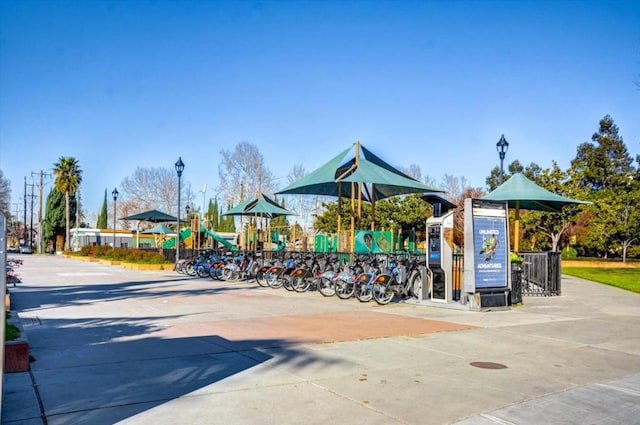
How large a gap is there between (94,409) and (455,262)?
11674 millimetres

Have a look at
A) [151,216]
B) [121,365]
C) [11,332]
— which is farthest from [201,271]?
[121,365]

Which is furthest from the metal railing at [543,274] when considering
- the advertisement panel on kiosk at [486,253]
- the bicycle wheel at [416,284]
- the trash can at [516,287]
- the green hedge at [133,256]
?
the green hedge at [133,256]

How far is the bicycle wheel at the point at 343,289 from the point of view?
15.4m

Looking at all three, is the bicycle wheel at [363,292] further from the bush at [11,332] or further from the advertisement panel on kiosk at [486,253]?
the bush at [11,332]

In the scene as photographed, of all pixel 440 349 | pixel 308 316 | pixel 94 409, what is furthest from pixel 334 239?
pixel 94 409

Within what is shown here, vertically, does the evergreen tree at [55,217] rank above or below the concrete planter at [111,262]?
above

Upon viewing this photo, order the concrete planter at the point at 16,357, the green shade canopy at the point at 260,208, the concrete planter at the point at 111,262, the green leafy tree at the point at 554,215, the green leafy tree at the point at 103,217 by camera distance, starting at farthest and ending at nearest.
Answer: the green leafy tree at the point at 103,217
the green leafy tree at the point at 554,215
the concrete planter at the point at 111,262
the green shade canopy at the point at 260,208
the concrete planter at the point at 16,357

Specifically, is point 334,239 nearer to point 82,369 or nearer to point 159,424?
point 82,369

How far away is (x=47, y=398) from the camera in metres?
5.53

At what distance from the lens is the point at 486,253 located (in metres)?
13.9

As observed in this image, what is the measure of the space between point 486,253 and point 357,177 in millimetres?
5773

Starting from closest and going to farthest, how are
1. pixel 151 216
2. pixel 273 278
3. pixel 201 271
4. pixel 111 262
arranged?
pixel 273 278 < pixel 201 271 < pixel 111 262 < pixel 151 216

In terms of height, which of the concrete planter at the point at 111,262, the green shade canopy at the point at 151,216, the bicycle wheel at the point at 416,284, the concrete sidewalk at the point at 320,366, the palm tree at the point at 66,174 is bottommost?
the concrete sidewalk at the point at 320,366

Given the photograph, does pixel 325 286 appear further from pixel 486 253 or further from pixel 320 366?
pixel 320 366
